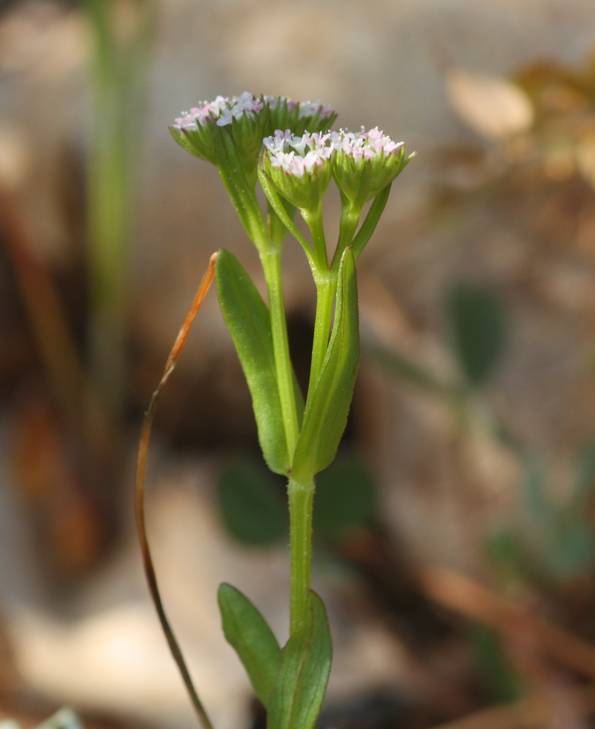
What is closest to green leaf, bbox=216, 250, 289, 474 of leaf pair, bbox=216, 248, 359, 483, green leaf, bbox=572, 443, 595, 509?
leaf pair, bbox=216, 248, 359, 483

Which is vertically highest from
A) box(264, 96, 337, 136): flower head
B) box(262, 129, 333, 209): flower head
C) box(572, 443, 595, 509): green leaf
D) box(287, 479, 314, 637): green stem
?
box(572, 443, 595, 509): green leaf

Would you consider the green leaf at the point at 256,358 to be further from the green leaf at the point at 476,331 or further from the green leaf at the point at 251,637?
the green leaf at the point at 476,331

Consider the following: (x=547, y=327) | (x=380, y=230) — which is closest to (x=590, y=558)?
(x=547, y=327)

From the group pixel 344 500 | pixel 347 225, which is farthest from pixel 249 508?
pixel 347 225

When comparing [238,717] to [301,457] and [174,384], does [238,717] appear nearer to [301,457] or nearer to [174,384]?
[174,384]

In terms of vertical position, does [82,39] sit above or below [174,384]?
above

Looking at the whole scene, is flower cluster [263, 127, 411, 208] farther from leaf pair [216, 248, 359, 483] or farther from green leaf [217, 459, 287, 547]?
green leaf [217, 459, 287, 547]

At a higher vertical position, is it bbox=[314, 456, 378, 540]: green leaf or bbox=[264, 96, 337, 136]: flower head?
bbox=[314, 456, 378, 540]: green leaf
